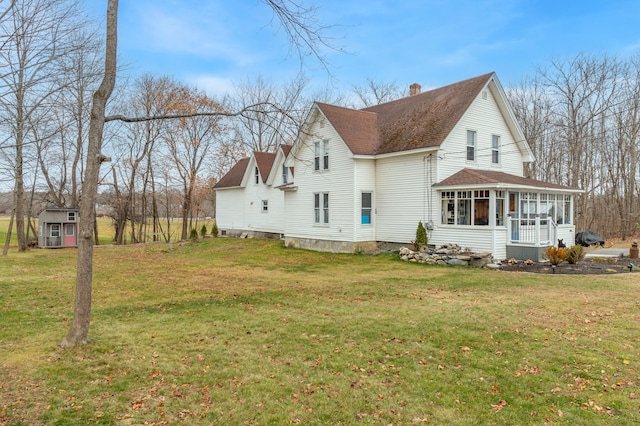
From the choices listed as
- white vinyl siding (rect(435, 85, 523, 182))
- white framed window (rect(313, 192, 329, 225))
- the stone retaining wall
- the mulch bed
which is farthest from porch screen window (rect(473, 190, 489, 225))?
white framed window (rect(313, 192, 329, 225))

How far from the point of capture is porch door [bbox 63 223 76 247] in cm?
2467

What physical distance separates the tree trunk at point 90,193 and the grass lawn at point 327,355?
1.44 ft

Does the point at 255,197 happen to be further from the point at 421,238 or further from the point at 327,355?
the point at 327,355

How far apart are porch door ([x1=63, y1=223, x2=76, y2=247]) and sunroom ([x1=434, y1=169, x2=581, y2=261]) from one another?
2178 centimetres

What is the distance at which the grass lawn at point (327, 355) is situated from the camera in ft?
13.4

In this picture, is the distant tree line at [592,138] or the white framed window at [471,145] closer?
the white framed window at [471,145]

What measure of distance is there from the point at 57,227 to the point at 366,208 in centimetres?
1879

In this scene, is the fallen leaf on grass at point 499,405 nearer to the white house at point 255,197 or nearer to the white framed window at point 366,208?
the white framed window at point 366,208

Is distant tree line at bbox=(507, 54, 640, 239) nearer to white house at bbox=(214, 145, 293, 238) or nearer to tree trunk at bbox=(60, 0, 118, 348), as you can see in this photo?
white house at bbox=(214, 145, 293, 238)

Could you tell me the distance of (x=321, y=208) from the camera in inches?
816

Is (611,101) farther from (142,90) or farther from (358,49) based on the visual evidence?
(142,90)

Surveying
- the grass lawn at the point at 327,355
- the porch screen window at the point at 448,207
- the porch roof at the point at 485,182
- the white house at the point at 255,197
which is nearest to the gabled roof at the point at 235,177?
the white house at the point at 255,197

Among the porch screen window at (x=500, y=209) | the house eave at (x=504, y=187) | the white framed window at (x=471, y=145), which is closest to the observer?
the house eave at (x=504, y=187)

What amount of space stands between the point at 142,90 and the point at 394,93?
21.9 m
